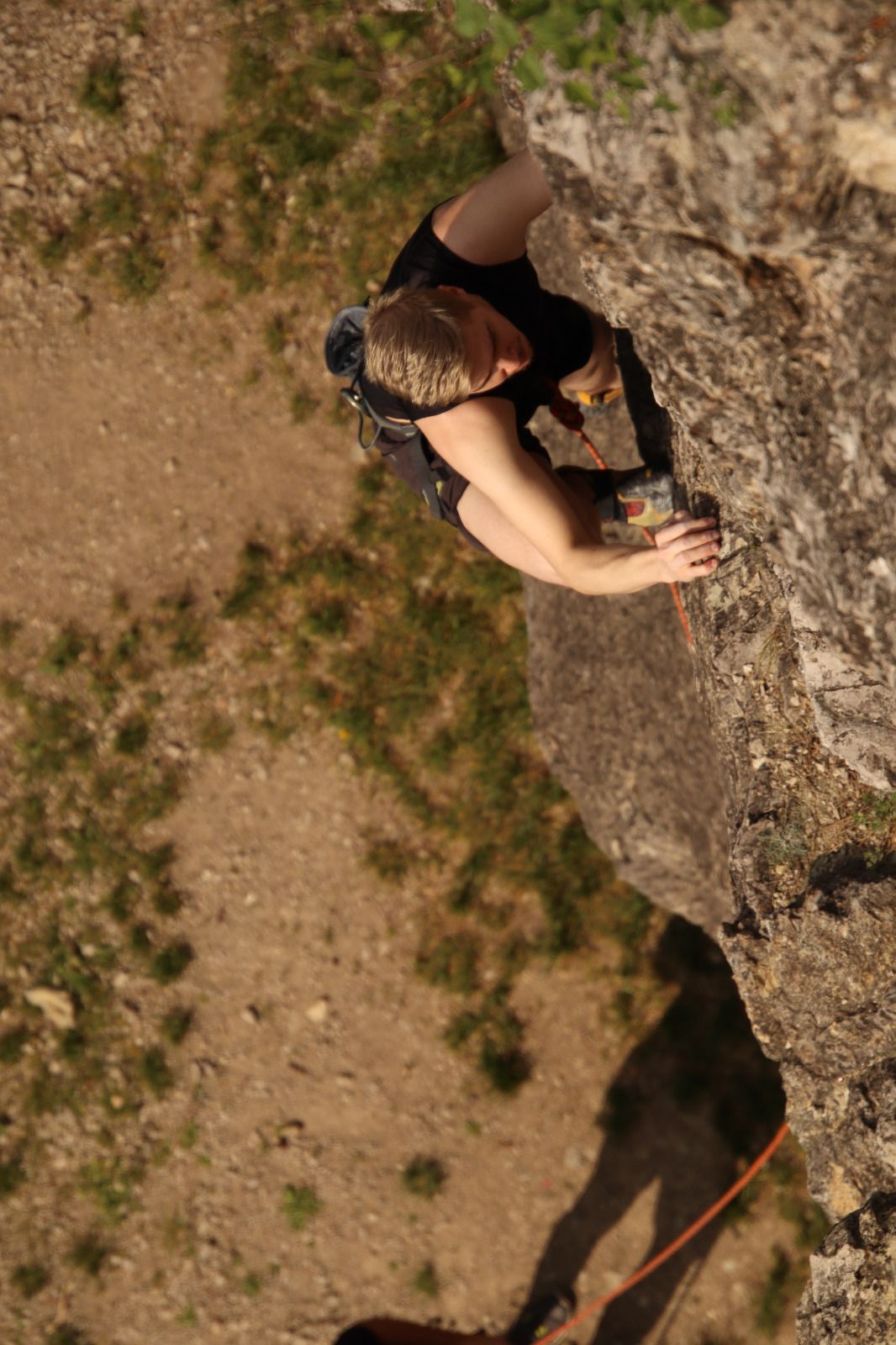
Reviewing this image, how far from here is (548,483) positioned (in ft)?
11.9

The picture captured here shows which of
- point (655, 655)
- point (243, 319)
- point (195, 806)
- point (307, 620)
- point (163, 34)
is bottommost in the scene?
point (195, 806)

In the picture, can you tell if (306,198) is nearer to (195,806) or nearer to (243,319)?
(243,319)

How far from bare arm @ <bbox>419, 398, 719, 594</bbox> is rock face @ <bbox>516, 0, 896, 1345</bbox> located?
154 mm

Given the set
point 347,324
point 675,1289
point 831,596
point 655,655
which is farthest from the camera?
point 675,1289

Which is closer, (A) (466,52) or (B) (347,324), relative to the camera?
(B) (347,324)

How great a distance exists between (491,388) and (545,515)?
50 cm

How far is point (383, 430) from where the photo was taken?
13.2 feet

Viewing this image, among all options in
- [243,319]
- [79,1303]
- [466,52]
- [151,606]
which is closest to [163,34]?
[243,319]

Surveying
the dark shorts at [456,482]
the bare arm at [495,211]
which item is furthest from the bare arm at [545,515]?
the bare arm at [495,211]

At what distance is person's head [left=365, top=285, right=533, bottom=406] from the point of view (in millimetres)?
3307

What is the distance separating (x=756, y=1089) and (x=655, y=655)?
3.15 m

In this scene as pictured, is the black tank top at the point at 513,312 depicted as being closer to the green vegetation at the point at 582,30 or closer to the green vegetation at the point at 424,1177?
the green vegetation at the point at 582,30

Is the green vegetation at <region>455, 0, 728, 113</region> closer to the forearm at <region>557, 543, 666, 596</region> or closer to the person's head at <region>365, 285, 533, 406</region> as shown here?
the person's head at <region>365, 285, 533, 406</region>

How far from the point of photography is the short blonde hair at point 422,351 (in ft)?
10.8
